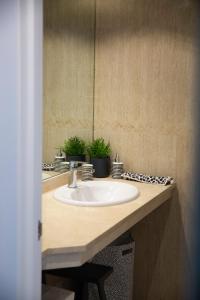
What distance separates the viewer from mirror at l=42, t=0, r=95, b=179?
2.03 meters

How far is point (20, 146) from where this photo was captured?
0.93m

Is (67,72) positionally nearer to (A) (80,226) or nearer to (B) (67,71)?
(B) (67,71)

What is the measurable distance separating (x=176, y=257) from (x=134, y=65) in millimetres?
1265

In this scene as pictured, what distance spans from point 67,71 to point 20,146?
1.38 m

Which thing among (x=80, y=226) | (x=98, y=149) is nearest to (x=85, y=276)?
(x=80, y=226)

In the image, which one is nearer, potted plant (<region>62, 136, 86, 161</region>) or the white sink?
the white sink

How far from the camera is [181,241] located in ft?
7.43

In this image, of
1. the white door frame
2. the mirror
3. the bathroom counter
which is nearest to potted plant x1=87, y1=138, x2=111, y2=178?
the mirror

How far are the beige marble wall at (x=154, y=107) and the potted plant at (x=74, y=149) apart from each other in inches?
7.7

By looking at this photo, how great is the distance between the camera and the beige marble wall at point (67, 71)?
2.03m

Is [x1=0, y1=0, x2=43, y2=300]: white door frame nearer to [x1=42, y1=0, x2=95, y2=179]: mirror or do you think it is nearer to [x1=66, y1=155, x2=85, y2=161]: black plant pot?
[x1=42, y1=0, x2=95, y2=179]: mirror

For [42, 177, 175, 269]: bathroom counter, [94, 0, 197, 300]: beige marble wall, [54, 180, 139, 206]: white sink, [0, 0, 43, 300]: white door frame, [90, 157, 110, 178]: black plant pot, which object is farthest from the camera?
[90, 157, 110, 178]: black plant pot

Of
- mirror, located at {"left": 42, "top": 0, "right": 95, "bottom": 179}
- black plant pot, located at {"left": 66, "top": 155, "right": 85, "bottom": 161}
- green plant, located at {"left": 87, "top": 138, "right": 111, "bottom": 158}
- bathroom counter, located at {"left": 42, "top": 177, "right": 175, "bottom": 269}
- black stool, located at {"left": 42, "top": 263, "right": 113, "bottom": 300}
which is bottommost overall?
black stool, located at {"left": 42, "top": 263, "right": 113, "bottom": 300}

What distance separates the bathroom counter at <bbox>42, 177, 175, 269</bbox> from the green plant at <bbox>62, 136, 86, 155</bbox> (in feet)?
1.13
